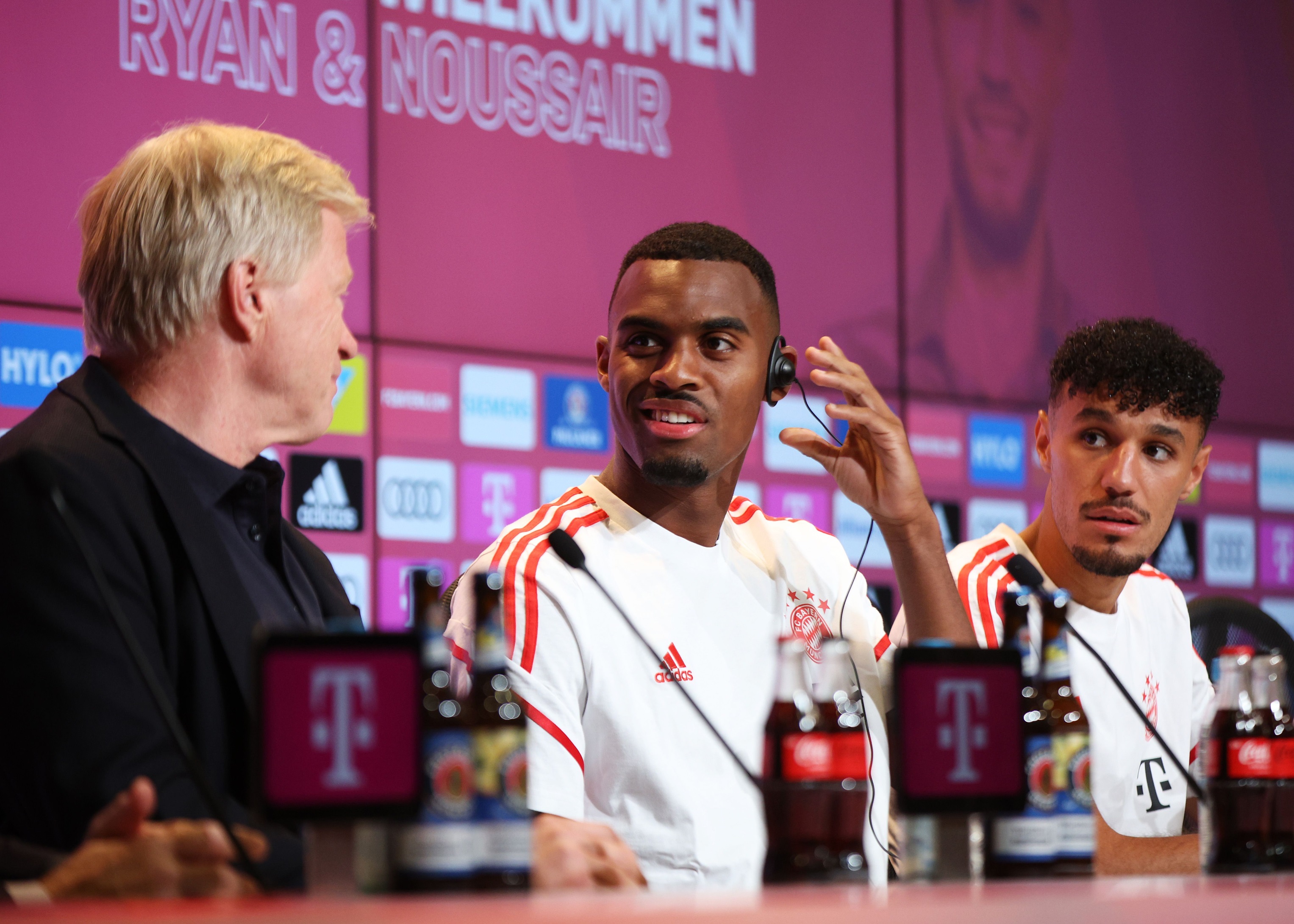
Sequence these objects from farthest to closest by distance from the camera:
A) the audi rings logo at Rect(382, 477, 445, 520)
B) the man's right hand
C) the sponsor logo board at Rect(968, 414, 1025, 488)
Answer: the sponsor logo board at Rect(968, 414, 1025, 488)
the audi rings logo at Rect(382, 477, 445, 520)
the man's right hand

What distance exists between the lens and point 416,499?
2.94 metres

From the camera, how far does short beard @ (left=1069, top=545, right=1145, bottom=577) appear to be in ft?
6.92

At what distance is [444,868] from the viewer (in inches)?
34.9

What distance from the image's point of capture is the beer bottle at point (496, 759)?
2.99 ft

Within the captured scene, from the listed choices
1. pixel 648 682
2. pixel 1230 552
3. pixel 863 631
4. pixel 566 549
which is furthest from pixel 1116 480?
pixel 1230 552

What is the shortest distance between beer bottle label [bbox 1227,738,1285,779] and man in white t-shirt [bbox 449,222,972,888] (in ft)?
1.66

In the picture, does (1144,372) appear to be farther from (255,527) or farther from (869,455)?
(255,527)

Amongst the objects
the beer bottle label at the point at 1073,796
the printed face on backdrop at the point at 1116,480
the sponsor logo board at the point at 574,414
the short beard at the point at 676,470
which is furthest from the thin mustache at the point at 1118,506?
the sponsor logo board at the point at 574,414

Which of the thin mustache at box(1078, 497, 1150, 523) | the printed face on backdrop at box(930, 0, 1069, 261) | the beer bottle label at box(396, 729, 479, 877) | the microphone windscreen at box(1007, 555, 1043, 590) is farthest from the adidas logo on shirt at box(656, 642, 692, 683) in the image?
the printed face on backdrop at box(930, 0, 1069, 261)

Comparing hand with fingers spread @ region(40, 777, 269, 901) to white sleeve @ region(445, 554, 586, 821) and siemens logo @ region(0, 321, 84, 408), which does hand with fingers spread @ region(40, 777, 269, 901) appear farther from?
siemens logo @ region(0, 321, 84, 408)

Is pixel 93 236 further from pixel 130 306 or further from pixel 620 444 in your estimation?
pixel 620 444

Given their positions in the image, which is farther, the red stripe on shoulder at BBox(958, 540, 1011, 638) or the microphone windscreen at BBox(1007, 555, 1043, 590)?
the red stripe on shoulder at BBox(958, 540, 1011, 638)

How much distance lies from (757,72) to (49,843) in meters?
2.72

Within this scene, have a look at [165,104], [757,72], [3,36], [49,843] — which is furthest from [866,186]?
[49,843]
